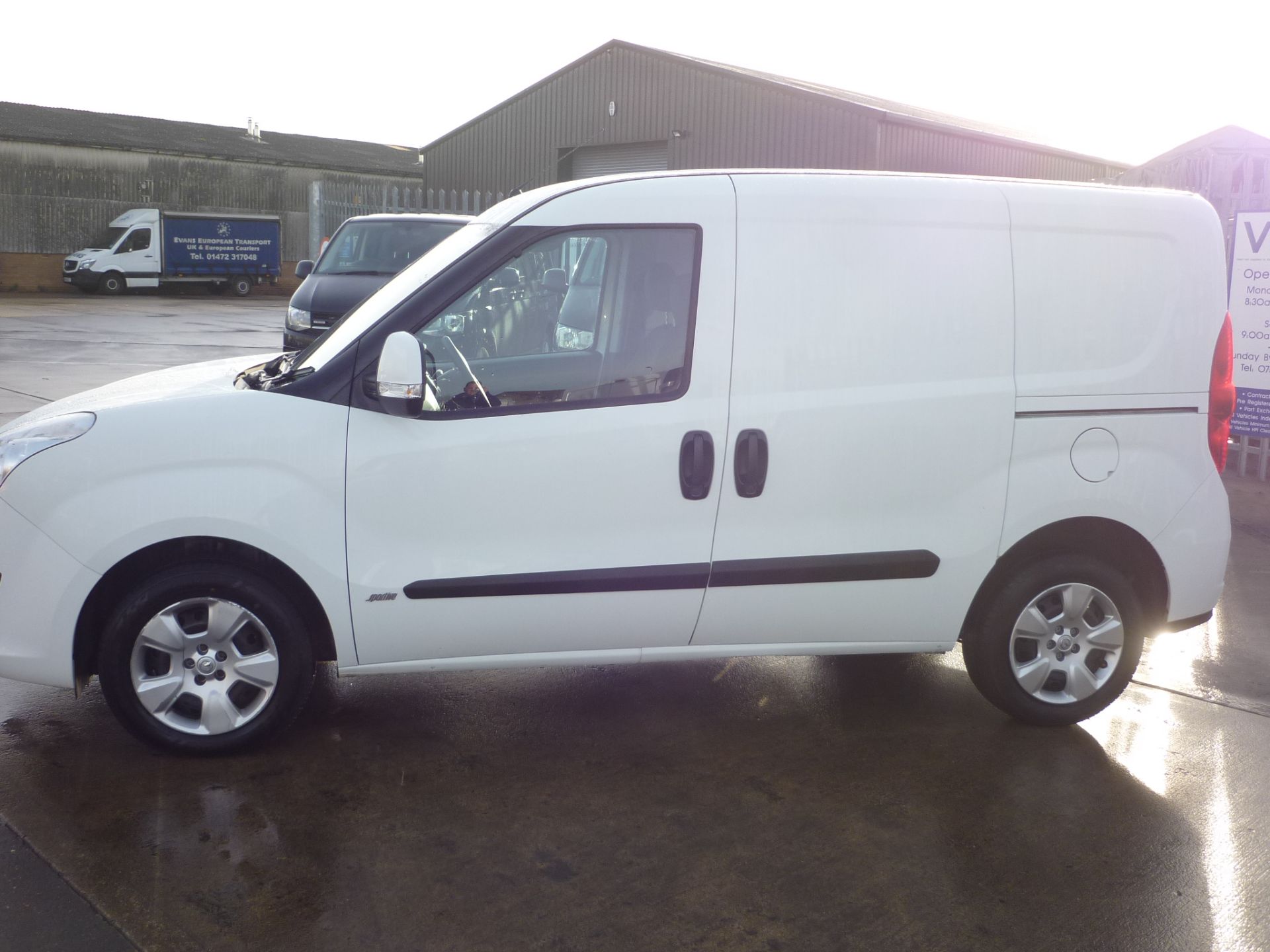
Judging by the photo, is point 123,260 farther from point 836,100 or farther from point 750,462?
point 750,462

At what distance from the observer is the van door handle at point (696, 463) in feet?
12.0

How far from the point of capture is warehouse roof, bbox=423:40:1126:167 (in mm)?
22562

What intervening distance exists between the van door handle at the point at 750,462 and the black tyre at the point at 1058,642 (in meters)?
1.00

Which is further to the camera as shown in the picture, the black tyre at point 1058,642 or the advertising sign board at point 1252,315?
the advertising sign board at point 1252,315

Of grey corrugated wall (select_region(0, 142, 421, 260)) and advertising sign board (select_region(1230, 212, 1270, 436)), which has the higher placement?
grey corrugated wall (select_region(0, 142, 421, 260))

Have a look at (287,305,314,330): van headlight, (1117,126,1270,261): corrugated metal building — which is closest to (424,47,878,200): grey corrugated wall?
(1117,126,1270,261): corrugated metal building

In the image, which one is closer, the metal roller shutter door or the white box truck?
the metal roller shutter door

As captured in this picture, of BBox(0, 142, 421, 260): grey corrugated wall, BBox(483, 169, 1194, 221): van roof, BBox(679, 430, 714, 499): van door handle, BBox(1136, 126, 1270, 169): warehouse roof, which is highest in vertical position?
BBox(0, 142, 421, 260): grey corrugated wall

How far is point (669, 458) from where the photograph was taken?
3650mm

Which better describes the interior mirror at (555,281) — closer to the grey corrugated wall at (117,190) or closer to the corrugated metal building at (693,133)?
the corrugated metal building at (693,133)

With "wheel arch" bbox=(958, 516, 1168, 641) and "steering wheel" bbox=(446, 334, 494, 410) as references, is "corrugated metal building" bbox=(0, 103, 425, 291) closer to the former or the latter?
"steering wheel" bbox=(446, 334, 494, 410)

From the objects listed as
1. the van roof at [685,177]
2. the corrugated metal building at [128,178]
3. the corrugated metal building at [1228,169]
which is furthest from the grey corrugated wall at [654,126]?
the van roof at [685,177]

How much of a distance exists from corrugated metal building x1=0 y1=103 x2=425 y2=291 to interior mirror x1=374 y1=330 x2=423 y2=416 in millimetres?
24868

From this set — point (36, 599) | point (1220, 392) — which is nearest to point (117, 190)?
point (36, 599)
